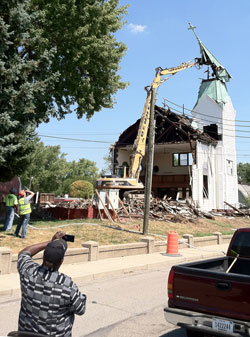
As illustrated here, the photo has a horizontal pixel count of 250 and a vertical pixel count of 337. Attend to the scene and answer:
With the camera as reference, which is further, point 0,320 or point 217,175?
point 217,175

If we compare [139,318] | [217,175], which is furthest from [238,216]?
[139,318]

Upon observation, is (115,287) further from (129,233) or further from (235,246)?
(129,233)

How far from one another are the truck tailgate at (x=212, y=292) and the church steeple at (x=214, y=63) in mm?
38007

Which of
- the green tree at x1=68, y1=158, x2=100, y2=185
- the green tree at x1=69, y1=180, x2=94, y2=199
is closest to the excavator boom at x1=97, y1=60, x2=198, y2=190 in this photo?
the green tree at x1=69, y1=180, x2=94, y2=199

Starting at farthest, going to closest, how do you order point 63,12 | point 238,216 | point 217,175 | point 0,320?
point 217,175 → point 238,216 → point 63,12 → point 0,320

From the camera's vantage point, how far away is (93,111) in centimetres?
2306

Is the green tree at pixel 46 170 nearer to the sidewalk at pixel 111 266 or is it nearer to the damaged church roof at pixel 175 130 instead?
the damaged church roof at pixel 175 130

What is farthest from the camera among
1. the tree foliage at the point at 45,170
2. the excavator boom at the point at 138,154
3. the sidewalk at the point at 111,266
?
the tree foliage at the point at 45,170

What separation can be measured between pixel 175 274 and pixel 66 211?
67.4ft

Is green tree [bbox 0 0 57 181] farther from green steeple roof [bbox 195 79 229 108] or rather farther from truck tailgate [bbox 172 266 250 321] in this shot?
green steeple roof [bbox 195 79 229 108]

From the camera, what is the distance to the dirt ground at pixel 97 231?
43.8 feet

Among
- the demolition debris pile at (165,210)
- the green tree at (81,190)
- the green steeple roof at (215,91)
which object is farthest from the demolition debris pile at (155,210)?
the green tree at (81,190)

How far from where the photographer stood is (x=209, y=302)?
15.3 ft

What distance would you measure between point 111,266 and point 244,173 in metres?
103
